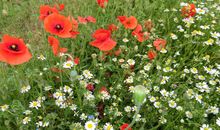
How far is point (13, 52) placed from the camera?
1863 mm

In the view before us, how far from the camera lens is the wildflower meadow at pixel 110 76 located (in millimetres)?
2115

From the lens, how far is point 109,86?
8.52 ft

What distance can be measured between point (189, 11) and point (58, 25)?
1.63 m

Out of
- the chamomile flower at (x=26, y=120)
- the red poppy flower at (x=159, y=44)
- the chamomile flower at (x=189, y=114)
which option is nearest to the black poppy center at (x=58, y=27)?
the chamomile flower at (x=26, y=120)

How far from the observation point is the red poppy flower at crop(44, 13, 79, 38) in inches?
84.4

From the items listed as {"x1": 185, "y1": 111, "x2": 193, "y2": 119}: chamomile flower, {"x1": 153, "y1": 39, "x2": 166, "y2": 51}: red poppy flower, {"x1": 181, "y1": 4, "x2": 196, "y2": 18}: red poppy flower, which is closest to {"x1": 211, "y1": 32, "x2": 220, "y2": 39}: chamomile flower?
{"x1": 181, "y1": 4, "x2": 196, "y2": 18}: red poppy flower

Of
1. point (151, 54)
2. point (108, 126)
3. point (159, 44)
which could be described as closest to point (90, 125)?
point (108, 126)

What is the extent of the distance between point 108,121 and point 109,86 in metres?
0.40

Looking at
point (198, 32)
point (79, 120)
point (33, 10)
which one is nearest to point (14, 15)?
point (33, 10)

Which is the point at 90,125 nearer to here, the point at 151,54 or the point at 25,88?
the point at 25,88

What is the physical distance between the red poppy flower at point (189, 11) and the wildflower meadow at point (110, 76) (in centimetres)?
1

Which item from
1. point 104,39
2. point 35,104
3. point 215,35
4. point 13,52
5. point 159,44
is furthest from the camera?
point 215,35

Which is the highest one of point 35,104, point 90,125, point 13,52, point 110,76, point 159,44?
point 159,44

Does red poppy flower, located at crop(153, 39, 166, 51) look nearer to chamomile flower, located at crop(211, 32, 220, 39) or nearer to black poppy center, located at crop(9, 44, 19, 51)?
chamomile flower, located at crop(211, 32, 220, 39)
